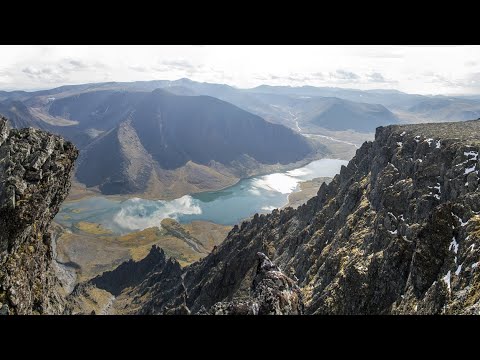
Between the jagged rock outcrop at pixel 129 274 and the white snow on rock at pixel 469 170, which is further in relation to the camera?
the jagged rock outcrop at pixel 129 274

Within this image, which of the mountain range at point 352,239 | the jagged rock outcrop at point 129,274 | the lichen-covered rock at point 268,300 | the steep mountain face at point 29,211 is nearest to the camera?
the lichen-covered rock at point 268,300

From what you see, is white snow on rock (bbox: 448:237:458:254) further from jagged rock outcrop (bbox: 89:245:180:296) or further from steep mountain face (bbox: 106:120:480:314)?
jagged rock outcrop (bbox: 89:245:180:296)

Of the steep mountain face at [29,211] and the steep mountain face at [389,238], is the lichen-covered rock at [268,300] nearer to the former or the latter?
the steep mountain face at [389,238]

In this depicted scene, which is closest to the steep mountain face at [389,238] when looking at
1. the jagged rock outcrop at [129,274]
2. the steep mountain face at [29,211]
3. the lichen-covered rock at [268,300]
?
the lichen-covered rock at [268,300]

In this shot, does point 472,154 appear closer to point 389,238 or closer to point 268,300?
point 389,238

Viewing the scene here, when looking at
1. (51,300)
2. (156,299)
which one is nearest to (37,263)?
(51,300)

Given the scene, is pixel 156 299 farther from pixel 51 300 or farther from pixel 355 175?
pixel 51 300

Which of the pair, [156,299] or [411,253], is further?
[156,299]
